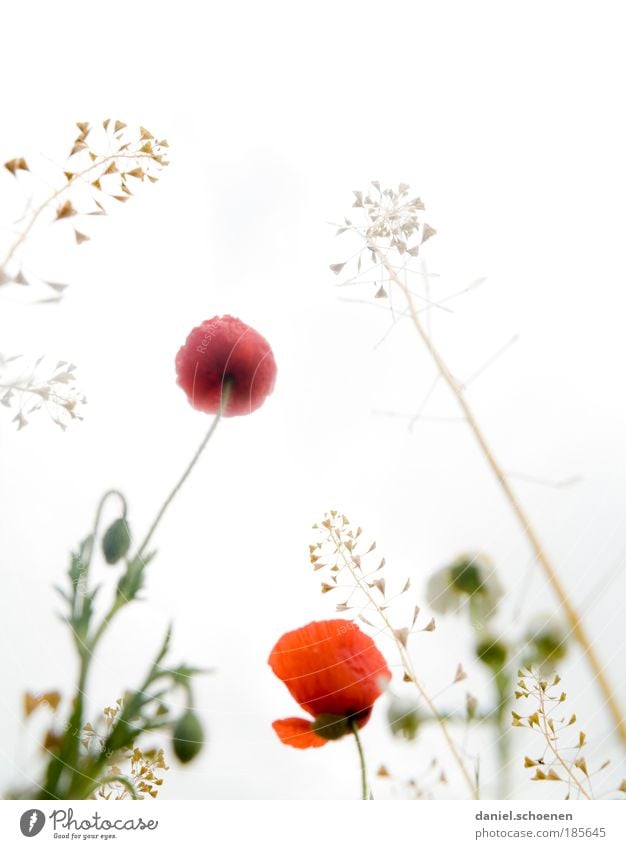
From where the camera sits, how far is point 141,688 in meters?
0.25

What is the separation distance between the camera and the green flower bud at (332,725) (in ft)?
0.83

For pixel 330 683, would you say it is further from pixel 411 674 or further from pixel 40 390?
pixel 40 390

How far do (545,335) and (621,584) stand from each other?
0.11 m

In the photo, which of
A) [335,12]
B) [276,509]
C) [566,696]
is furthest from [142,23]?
[566,696]

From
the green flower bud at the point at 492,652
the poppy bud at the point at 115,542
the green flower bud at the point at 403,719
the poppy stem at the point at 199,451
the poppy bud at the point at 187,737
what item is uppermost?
the poppy stem at the point at 199,451

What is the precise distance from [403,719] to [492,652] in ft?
0.14

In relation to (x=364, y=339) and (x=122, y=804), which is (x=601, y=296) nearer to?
(x=364, y=339)

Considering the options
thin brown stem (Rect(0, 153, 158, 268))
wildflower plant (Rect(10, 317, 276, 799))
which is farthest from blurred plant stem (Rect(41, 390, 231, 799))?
thin brown stem (Rect(0, 153, 158, 268))

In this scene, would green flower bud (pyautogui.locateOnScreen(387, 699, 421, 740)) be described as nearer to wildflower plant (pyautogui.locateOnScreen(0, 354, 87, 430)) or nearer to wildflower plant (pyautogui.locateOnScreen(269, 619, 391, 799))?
wildflower plant (pyautogui.locateOnScreen(269, 619, 391, 799))

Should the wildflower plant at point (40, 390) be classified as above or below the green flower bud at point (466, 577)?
above

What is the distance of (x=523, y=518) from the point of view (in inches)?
10.7

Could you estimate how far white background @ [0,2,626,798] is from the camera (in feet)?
0.87

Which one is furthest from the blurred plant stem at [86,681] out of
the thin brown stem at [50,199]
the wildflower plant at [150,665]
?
the thin brown stem at [50,199]

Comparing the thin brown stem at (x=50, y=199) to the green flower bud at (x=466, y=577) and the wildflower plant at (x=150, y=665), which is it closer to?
the wildflower plant at (x=150, y=665)
